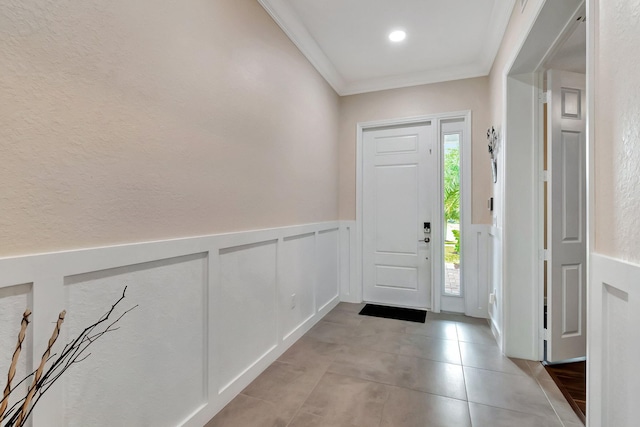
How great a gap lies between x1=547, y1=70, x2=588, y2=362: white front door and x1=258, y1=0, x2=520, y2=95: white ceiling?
0.80m

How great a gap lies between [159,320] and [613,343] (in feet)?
5.94

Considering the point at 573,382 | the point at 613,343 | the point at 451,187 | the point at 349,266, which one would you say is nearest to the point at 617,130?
the point at 613,343

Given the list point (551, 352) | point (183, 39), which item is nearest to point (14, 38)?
point (183, 39)

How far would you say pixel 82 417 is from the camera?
103cm

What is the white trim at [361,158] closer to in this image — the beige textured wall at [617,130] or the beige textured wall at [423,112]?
the beige textured wall at [423,112]

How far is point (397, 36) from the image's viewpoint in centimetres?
264

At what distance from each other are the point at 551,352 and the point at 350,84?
10.9ft

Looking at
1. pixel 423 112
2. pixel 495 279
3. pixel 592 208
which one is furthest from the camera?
pixel 423 112

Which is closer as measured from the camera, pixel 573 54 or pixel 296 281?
pixel 573 54

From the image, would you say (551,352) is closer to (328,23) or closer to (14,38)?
(328,23)

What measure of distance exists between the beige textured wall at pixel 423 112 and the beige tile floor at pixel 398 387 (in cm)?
151

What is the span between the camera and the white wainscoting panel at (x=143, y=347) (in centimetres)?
103

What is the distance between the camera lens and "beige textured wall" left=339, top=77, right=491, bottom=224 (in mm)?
3156

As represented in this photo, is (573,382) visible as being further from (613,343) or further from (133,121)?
(133,121)
